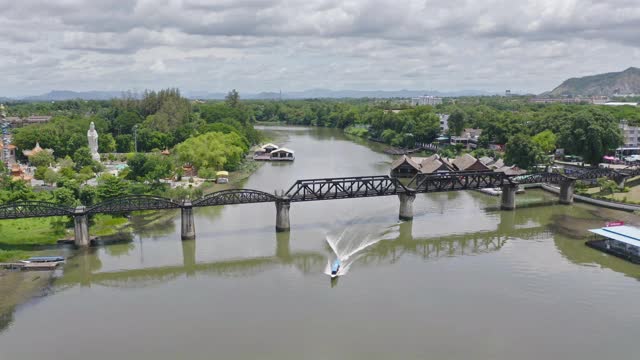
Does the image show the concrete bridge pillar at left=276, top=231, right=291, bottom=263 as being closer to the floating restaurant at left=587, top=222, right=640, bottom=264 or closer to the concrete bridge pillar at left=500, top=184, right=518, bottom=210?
the concrete bridge pillar at left=500, top=184, right=518, bottom=210

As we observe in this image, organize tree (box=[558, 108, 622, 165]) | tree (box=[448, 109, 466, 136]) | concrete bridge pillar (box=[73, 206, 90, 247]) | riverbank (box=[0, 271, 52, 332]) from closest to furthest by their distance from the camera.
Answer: riverbank (box=[0, 271, 52, 332]) < concrete bridge pillar (box=[73, 206, 90, 247]) < tree (box=[558, 108, 622, 165]) < tree (box=[448, 109, 466, 136])

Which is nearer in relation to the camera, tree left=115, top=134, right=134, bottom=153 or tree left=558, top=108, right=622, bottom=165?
tree left=558, top=108, right=622, bottom=165

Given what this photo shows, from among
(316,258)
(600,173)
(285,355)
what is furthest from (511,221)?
(285,355)

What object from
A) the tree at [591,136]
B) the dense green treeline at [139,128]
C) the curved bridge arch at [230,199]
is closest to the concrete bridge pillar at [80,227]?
the curved bridge arch at [230,199]

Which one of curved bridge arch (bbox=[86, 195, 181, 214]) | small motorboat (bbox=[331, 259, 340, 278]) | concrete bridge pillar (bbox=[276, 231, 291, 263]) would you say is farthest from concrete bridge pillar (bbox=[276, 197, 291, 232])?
small motorboat (bbox=[331, 259, 340, 278])

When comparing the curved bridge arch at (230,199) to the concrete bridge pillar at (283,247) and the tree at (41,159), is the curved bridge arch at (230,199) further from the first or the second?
the tree at (41,159)
